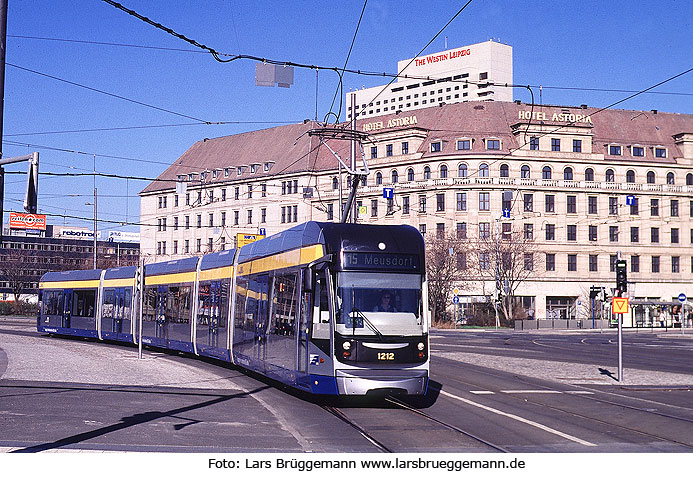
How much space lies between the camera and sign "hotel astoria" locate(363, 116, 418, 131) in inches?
3388

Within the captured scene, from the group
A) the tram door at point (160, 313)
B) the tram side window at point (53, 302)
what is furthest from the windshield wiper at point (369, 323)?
the tram side window at point (53, 302)

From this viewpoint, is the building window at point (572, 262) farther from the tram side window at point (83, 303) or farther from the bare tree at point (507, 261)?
the tram side window at point (83, 303)

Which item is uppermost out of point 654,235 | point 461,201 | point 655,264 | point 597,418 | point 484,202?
point 461,201

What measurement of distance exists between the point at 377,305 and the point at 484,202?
69.2 m

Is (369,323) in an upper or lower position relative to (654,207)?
lower

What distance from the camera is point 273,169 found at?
96.1 meters

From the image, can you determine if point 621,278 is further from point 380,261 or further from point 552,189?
point 552,189

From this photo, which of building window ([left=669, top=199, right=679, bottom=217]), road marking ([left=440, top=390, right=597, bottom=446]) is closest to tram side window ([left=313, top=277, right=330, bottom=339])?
road marking ([left=440, top=390, right=597, bottom=446])

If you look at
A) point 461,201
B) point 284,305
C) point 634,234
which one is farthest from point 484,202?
point 284,305

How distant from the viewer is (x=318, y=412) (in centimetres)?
1509

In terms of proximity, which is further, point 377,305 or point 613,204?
point 613,204

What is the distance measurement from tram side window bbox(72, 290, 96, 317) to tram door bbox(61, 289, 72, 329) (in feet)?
1.12

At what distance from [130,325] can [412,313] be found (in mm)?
20332
